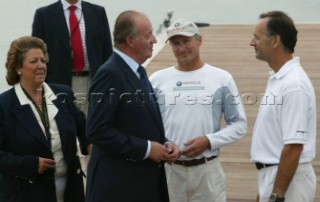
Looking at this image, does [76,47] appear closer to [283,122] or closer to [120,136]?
[120,136]

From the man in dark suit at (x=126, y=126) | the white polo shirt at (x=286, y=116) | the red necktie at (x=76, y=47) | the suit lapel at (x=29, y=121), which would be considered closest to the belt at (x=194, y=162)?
the man in dark suit at (x=126, y=126)

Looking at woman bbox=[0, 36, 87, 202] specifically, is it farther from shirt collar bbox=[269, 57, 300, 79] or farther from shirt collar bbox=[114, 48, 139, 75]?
shirt collar bbox=[269, 57, 300, 79]

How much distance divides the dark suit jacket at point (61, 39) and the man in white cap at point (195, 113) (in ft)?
4.26

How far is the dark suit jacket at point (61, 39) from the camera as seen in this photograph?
18.8ft

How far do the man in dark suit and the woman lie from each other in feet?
0.97

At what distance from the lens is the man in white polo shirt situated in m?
3.60

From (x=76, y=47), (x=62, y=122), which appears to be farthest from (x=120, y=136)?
(x=76, y=47)

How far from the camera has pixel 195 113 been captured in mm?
4488

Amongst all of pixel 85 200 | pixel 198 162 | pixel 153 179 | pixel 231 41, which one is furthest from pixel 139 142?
pixel 231 41

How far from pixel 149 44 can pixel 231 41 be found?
24.3 ft

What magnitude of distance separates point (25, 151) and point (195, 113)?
1.01 m

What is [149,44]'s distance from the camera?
12.9ft

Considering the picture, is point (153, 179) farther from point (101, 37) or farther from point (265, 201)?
point (101, 37)

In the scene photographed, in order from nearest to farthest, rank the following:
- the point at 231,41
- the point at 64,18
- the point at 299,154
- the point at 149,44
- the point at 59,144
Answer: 1. the point at 299,154
2. the point at 149,44
3. the point at 59,144
4. the point at 64,18
5. the point at 231,41
